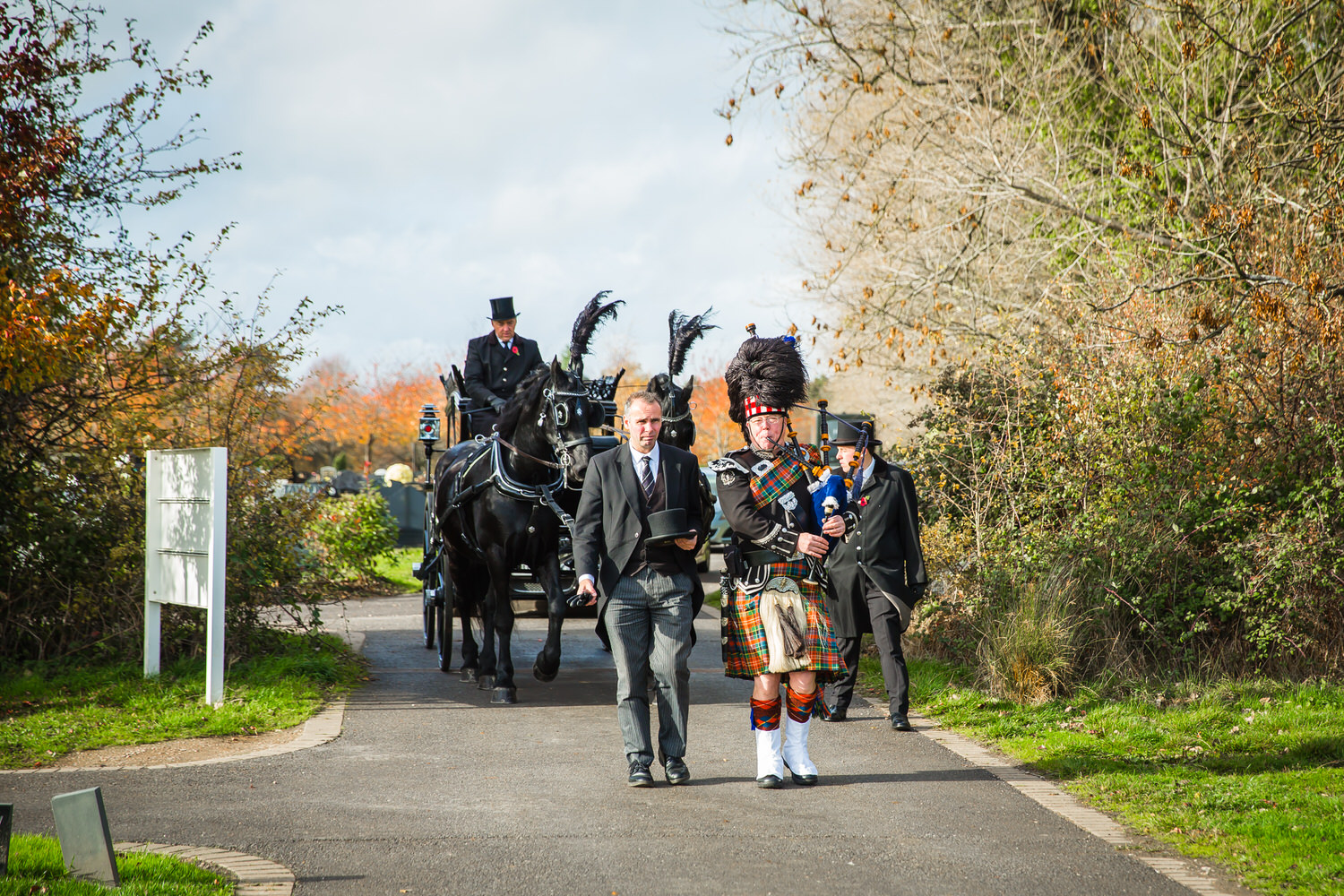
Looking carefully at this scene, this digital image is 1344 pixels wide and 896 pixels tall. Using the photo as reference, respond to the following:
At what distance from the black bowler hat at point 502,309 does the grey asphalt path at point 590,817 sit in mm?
3586

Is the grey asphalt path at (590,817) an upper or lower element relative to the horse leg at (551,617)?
lower

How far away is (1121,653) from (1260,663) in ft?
3.31

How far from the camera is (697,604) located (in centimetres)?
618

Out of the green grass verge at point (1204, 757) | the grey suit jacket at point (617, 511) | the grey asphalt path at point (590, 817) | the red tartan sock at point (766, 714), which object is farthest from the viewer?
the grey suit jacket at point (617, 511)

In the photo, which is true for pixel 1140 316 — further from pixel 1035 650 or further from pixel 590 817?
pixel 590 817

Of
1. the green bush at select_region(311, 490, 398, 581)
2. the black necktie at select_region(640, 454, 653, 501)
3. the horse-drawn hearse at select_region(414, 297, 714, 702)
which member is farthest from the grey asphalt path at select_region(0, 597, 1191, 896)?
the green bush at select_region(311, 490, 398, 581)

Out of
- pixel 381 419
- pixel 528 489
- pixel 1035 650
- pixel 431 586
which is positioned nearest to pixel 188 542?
pixel 528 489

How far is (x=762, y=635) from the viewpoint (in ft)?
19.1

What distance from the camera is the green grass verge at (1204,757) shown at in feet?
16.2

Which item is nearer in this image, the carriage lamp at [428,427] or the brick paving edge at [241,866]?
the brick paving edge at [241,866]

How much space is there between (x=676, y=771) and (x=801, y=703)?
0.73 meters

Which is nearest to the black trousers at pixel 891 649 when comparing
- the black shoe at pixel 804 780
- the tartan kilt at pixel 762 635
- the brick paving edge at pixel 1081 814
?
the brick paving edge at pixel 1081 814

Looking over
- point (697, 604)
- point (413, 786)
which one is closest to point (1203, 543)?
point (697, 604)

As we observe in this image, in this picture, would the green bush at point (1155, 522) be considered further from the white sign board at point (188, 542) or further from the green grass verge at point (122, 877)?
the green grass verge at point (122, 877)
